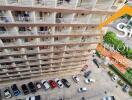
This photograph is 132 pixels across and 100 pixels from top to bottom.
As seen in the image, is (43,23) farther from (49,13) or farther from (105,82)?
(105,82)

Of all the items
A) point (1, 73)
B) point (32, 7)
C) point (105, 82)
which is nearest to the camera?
point (32, 7)

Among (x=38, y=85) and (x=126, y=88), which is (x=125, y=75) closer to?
(x=126, y=88)

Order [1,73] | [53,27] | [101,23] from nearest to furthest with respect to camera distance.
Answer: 1. [53,27]
2. [101,23]
3. [1,73]

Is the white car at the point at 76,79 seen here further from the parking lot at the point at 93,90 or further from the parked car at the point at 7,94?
the parked car at the point at 7,94

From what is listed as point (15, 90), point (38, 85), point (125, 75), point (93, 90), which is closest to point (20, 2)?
point (15, 90)

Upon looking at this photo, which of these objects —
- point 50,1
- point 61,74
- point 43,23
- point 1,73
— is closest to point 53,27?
point 43,23

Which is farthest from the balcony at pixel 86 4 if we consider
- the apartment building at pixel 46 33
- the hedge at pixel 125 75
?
the hedge at pixel 125 75

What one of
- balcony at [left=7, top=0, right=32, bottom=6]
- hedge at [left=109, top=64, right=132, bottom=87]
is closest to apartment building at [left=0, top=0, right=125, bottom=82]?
balcony at [left=7, top=0, right=32, bottom=6]
